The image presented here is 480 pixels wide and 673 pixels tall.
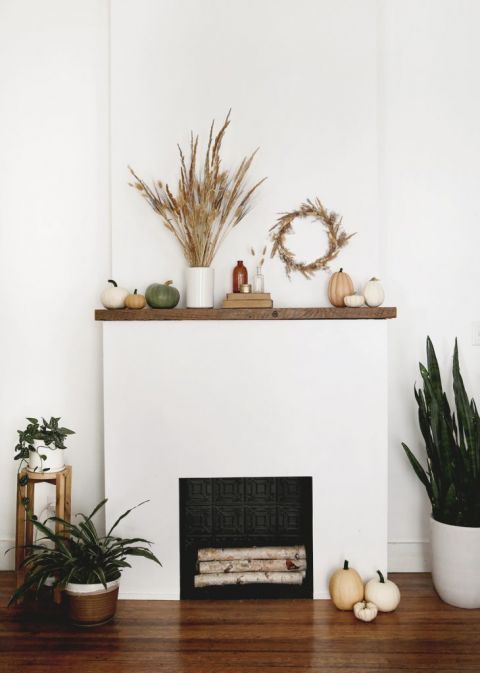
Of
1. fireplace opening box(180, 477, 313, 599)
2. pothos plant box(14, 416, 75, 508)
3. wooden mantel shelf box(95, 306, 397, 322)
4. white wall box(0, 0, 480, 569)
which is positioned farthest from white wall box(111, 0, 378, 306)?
fireplace opening box(180, 477, 313, 599)

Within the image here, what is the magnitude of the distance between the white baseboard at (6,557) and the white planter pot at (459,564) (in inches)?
77.2

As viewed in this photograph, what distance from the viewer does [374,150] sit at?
2.71m

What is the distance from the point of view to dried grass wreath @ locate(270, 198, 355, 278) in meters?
2.72

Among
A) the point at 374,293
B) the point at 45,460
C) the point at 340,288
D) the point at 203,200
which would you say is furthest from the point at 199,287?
the point at 45,460

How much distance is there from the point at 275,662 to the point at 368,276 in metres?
1.61

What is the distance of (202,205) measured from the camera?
2602mm

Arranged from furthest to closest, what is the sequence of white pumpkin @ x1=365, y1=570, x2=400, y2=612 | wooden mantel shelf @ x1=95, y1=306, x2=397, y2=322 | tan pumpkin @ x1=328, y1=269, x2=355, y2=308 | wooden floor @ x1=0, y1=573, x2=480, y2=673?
tan pumpkin @ x1=328, y1=269, x2=355, y2=308, wooden mantel shelf @ x1=95, y1=306, x2=397, y2=322, white pumpkin @ x1=365, y1=570, x2=400, y2=612, wooden floor @ x1=0, y1=573, x2=480, y2=673

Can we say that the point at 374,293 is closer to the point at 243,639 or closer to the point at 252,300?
the point at 252,300

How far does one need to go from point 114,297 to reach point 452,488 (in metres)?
1.61

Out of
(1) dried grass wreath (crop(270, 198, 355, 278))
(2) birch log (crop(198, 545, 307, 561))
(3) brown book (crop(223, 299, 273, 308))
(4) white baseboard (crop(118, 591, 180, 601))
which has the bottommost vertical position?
(4) white baseboard (crop(118, 591, 180, 601))

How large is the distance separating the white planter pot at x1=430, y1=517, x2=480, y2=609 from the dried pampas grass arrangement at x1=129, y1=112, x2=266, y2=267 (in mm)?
1535

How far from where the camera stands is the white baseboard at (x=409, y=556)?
9.36 ft

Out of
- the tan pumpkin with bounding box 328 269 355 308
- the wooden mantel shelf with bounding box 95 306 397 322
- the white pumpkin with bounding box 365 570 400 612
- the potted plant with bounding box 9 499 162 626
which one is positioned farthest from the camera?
the tan pumpkin with bounding box 328 269 355 308

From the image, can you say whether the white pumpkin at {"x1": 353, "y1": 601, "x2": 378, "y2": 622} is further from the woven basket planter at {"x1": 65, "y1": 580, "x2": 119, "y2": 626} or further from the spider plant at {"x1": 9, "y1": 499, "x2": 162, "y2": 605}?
the woven basket planter at {"x1": 65, "y1": 580, "x2": 119, "y2": 626}
